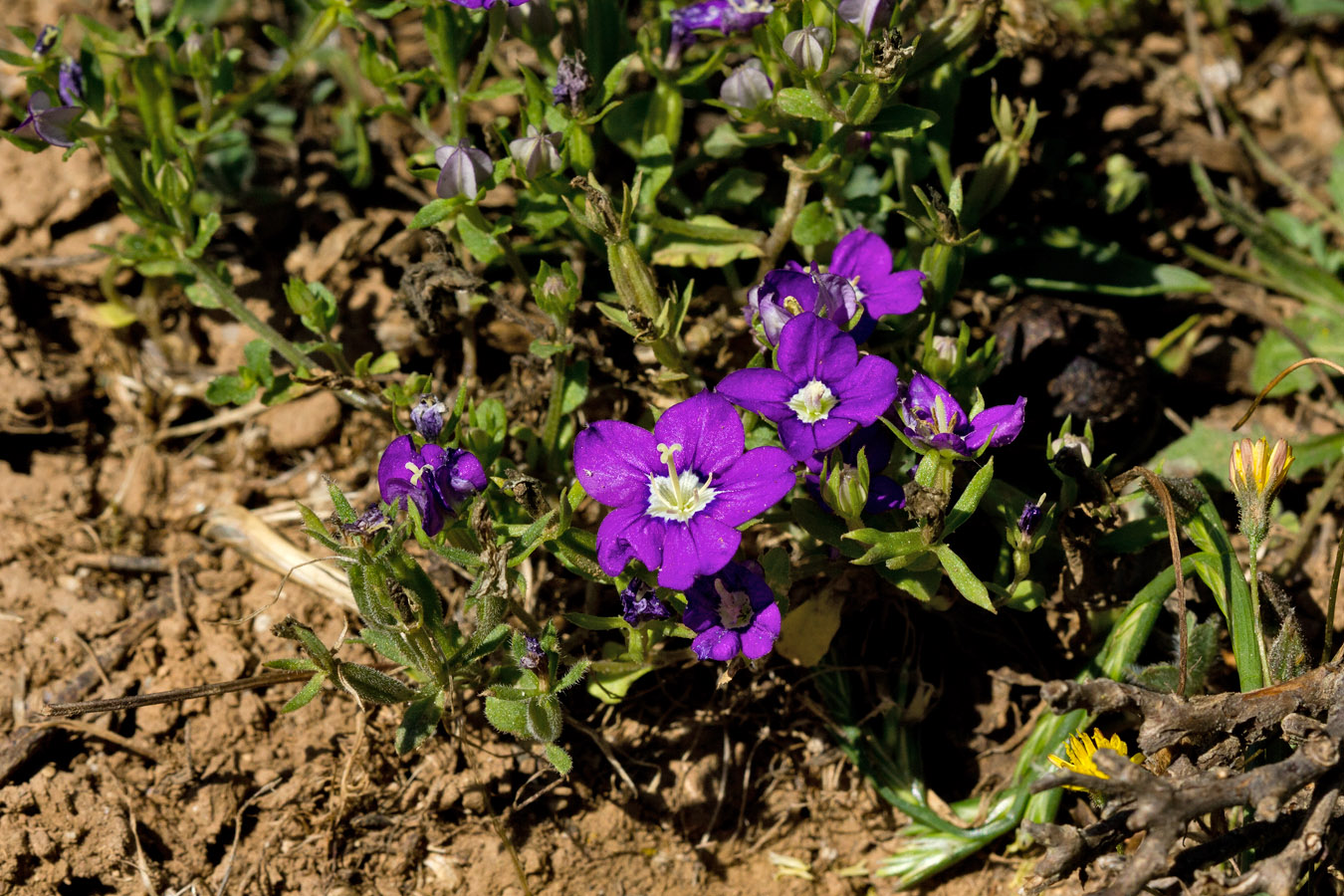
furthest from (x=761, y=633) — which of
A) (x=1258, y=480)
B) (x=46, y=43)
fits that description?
(x=46, y=43)

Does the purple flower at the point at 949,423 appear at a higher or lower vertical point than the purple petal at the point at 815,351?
lower

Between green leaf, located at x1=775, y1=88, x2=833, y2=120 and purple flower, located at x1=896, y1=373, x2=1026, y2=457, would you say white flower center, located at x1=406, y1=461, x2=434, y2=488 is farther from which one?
green leaf, located at x1=775, y1=88, x2=833, y2=120

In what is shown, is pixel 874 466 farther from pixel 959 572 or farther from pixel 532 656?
pixel 532 656

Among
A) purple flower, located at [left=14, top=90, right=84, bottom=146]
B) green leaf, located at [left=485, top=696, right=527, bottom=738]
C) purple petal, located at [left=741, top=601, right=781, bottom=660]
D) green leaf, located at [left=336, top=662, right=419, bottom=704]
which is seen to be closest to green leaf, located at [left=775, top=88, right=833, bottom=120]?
purple petal, located at [left=741, top=601, right=781, bottom=660]

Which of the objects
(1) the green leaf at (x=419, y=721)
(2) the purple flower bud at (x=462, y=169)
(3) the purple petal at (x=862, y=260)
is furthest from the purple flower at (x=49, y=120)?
(3) the purple petal at (x=862, y=260)

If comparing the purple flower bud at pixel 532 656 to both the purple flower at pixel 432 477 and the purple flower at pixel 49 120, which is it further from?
the purple flower at pixel 49 120

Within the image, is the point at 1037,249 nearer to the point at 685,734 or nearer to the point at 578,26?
the point at 578,26

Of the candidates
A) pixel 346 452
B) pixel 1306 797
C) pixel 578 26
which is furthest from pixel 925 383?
pixel 346 452
